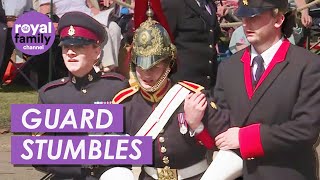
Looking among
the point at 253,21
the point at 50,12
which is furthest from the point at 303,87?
the point at 50,12

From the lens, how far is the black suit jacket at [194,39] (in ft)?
16.3

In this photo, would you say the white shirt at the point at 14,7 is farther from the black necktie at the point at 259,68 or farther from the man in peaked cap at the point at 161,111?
the black necktie at the point at 259,68

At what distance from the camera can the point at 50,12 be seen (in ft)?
28.3

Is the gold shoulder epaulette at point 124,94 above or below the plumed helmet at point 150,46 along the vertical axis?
below

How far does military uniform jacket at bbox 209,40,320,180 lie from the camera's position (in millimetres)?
3336

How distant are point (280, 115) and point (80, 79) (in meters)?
1.11

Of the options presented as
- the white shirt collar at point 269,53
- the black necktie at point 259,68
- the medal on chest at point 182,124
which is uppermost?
the white shirt collar at point 269,53

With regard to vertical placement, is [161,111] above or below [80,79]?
below

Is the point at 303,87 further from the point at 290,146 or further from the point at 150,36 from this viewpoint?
the point at 150,36

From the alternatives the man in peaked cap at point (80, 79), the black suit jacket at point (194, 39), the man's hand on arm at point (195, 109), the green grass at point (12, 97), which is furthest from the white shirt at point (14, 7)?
the man's hand on arm at point (195, 109)

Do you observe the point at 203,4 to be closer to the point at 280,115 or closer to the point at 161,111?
the point at 161,111

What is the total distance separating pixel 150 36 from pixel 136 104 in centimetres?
34

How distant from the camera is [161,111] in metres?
3.68

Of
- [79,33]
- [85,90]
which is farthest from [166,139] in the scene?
[79,33]
